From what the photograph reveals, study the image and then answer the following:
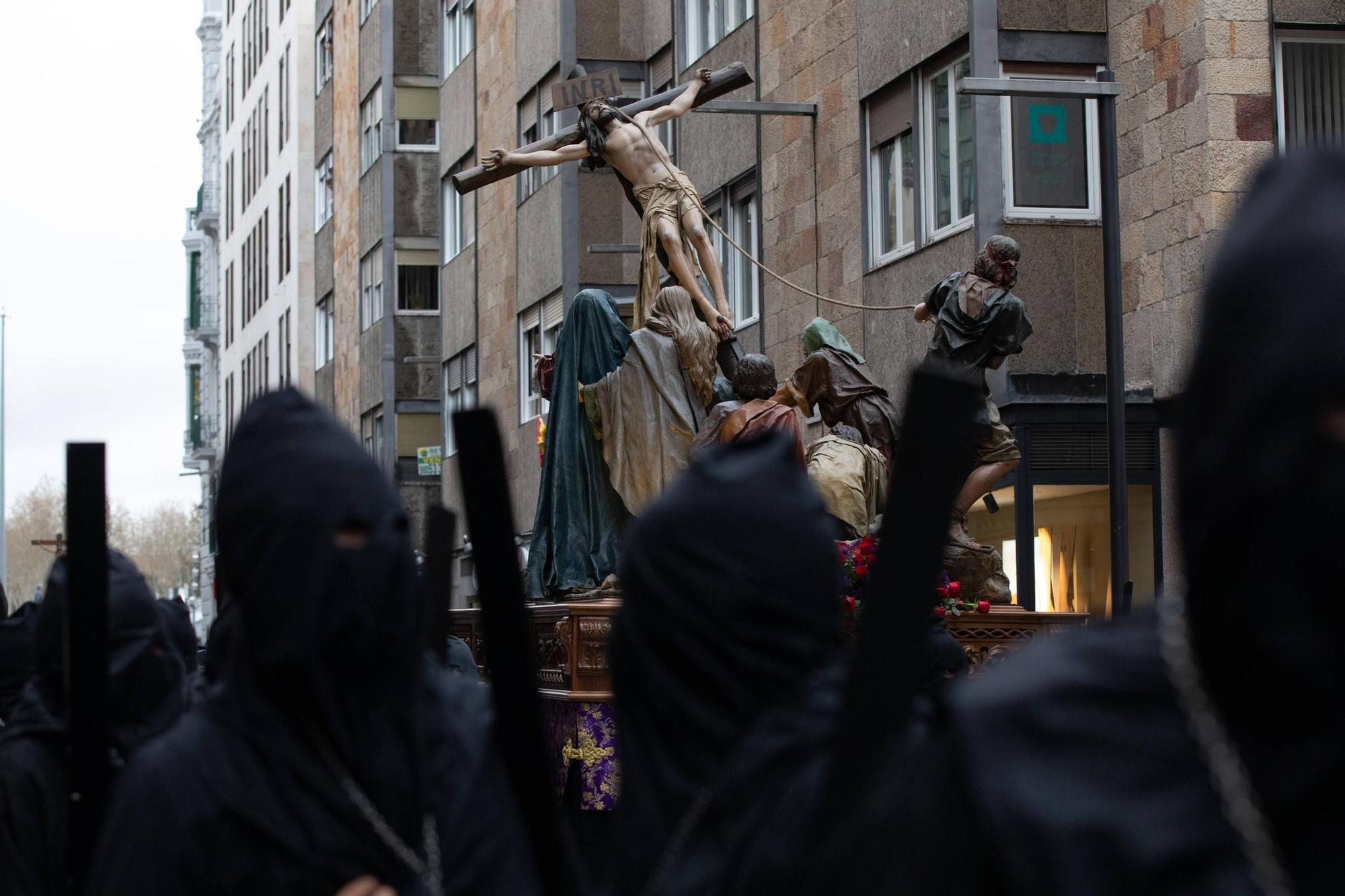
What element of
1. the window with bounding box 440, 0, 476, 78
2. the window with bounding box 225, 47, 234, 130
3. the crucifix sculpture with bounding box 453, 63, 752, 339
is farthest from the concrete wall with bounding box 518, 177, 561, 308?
the window with bounding box 225, 47, 234, 130

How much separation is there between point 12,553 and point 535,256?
102817 mm

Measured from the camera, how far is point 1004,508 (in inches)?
722

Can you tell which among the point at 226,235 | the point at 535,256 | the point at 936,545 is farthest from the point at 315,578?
the point at 226,235

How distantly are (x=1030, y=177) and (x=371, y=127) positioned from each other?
1168 inches

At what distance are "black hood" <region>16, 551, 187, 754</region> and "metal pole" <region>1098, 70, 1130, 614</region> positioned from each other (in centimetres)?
880

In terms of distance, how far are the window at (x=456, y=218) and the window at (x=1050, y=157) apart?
19.4 m

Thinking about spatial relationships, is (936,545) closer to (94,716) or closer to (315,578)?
(315,578)

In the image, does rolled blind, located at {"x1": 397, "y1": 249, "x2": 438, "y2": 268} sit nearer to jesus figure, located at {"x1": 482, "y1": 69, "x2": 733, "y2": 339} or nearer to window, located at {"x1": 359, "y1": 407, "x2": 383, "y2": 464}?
window, located at {"x1": 359, "y1": 407, "x2": 383, "y2": 464}

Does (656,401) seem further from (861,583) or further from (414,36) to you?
(414,36)

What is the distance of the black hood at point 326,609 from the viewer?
304cm

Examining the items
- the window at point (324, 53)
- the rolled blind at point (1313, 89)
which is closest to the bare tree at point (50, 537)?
the window at point (324, 53)

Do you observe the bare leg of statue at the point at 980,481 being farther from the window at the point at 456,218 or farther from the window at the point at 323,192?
the window at the point at 323,192

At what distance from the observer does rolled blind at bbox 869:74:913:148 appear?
789 inches

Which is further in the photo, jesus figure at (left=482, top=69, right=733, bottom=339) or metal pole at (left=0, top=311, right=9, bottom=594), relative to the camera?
metal pole at (left=0, top=311, right=9, bottom=594)
